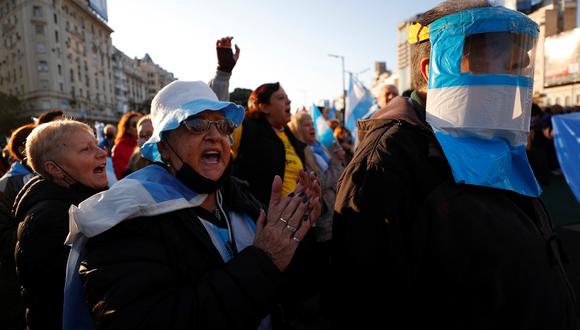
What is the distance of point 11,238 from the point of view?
8.48 feet

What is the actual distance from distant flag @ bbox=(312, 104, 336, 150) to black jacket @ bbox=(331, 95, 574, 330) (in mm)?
5598

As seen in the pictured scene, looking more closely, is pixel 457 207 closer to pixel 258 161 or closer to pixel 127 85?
pixel 258 161

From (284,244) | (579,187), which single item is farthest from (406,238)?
(579,187)

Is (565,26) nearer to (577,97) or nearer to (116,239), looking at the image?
(577,97)

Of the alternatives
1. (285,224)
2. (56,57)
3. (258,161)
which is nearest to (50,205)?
(285,224)

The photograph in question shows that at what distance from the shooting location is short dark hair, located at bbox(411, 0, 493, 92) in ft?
5.02

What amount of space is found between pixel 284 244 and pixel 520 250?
2.82 ft

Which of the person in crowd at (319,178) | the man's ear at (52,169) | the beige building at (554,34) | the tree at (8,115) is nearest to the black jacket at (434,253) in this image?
the man's ear at (52,169)

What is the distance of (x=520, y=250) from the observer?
51.7 inches

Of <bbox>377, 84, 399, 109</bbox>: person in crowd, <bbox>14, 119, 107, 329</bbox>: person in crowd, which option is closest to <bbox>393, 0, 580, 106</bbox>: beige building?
<bbox>377, 84, 399, 109</bbox>: person in crowd

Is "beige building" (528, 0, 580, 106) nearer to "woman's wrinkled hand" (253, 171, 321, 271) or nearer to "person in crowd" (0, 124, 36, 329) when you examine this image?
"woman's wrinkled hand" (253, 171, 321, 271)

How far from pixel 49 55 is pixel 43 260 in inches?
2836

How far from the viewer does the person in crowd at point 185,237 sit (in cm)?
136

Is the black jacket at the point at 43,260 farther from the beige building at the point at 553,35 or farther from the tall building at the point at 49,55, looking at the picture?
the tall building at the point at 49,55
